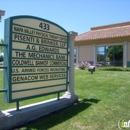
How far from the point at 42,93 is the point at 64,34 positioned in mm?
2006

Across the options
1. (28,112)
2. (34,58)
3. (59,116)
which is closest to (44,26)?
(34,58)

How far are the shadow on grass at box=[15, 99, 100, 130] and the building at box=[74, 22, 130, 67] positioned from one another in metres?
17.2

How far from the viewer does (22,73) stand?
418 cm

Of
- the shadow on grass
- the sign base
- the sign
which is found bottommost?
the shadow on grass

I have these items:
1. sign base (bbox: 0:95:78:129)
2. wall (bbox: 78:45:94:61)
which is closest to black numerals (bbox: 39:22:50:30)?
sign base (bbox: 0:95:78:129)

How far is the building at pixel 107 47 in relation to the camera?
71.1ft

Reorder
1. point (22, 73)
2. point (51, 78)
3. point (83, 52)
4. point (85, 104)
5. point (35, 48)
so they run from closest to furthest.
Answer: point (22, 73) → point (35, 48) → point (51, 78) → point (85, 104) → point (83, 52)

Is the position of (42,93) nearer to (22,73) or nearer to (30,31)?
(22,73)

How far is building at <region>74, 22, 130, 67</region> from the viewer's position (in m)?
21.7

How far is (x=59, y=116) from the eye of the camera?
4531 mm

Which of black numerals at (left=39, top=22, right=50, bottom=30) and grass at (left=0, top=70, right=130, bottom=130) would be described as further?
black numerals at (left=39, top=22, right=50, bottom=30)

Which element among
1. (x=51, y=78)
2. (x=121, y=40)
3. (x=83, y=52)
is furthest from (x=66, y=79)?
(x=83, y=52)

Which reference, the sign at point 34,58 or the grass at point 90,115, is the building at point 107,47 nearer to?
the grass at point 90,115

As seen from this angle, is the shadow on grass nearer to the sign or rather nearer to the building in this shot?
the sign
